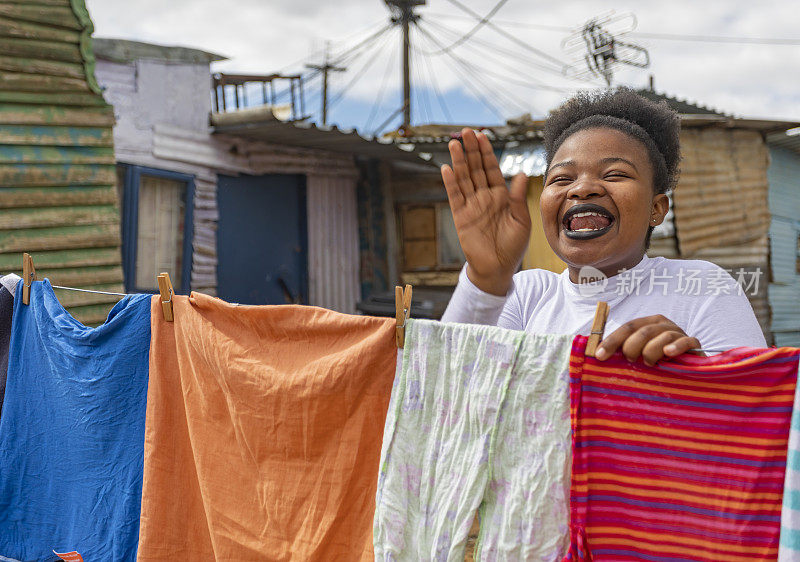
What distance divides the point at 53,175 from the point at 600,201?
5.42 m

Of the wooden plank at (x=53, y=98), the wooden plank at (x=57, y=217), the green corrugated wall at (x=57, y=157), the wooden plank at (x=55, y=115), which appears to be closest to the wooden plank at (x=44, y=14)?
the green corrugated wall at (x=57, y=157)

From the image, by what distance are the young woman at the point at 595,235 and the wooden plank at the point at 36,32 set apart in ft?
17.5

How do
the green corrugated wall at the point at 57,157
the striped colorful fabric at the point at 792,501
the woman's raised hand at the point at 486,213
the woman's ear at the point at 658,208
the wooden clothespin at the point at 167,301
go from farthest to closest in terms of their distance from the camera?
the green corrugated wall at the point at 57,157
the wooden clothespin at the point at 167,301
the woman's ear at the point at 658,208
the woman's raised hand at the point at 486,213
the striped colorful fabric at the point at 792,501

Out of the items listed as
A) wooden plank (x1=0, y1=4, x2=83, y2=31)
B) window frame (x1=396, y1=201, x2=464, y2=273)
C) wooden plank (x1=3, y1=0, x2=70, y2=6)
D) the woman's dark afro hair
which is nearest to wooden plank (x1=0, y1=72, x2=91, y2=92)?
wooden plank (x1=0, y1=4, x2=83, y2=31)

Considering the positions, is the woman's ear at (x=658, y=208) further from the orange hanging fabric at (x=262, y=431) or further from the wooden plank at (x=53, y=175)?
the wooden plank at (x=53, y=175)

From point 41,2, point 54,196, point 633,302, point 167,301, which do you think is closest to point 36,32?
point 41,2

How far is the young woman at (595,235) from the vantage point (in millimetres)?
1649

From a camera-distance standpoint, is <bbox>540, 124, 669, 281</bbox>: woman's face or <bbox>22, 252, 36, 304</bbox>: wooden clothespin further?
<bbox>22, 252, 36, 304</bbox>: wooden clothespin

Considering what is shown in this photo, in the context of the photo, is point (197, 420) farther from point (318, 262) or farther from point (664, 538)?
point (318, 262)

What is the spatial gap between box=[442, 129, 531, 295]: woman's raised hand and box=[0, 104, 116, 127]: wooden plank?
17.0 feet

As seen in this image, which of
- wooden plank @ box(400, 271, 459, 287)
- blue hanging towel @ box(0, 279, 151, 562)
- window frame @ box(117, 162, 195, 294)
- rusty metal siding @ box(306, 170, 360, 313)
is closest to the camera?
blue hanging towel @ box(0, 279, 151, 562)

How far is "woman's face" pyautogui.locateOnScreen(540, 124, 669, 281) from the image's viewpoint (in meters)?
1.69

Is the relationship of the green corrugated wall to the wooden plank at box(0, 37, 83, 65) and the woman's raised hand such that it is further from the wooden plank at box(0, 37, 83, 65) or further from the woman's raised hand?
the woman's raised hand

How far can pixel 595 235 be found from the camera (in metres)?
1.69
